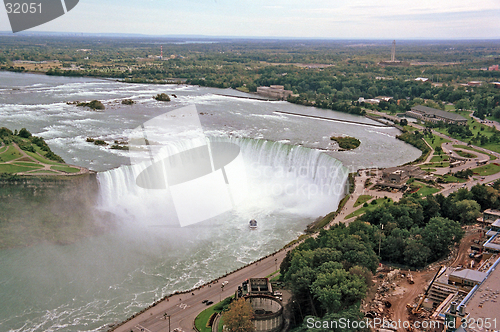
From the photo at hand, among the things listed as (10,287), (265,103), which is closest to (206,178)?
(10,287)

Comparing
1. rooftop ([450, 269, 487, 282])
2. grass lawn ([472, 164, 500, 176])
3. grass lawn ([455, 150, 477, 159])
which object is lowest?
grass lawn ([472, 164, 500, 176])

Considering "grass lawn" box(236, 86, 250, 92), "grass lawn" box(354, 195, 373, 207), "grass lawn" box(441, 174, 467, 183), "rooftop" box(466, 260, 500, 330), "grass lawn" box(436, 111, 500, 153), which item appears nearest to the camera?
"rooftop" box(466, 260, 500, 330)

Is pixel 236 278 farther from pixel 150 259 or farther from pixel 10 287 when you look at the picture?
pixel 10 287

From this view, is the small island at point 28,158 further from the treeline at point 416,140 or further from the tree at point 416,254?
the treeline at point 416,140

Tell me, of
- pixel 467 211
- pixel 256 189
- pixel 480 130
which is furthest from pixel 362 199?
pixel 480 130

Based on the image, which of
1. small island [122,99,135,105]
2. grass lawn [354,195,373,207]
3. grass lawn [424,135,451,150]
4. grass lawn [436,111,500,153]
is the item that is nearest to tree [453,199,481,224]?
grass lawn [354,195,373,207]

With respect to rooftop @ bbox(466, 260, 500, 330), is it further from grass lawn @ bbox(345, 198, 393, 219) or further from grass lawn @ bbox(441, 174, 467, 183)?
grass lawn @ bbox(441, 174, 467, 183)
